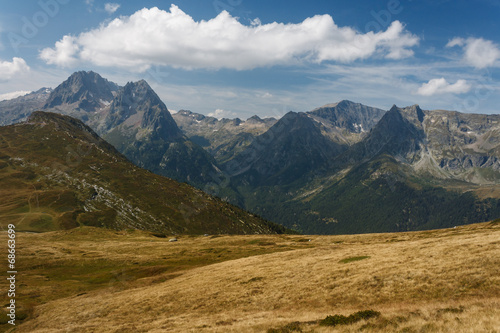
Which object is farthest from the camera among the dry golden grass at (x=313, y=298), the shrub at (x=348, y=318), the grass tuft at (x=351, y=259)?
the grass tuft at (x=351, y=259)

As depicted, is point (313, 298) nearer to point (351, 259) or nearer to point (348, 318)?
point (348, 318)

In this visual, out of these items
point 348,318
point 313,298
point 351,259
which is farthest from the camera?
point 351,259

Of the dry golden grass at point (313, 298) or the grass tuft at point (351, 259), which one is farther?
the grass tuft at point (351, 259)

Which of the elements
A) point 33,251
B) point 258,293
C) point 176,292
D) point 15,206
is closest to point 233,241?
point 33,251

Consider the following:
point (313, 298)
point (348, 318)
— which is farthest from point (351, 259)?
point (348, 318)

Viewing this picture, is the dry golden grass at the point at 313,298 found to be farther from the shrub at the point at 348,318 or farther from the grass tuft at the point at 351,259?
the shrub at the point at 348,318

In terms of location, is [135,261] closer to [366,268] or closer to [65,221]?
[366,268]

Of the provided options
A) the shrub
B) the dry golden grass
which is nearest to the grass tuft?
the dry golden grass

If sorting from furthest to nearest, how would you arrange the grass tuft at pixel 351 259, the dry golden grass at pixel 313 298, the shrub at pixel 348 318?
the grass tuft at pixel 351 259 < the shrub at pixel 348 318 < the dry golden grass at pixel 313 298

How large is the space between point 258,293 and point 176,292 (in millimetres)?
16145

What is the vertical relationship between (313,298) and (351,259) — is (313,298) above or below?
above

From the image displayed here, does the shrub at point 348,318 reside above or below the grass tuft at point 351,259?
above

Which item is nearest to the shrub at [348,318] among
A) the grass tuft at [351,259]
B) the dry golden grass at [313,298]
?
the dry golden grass at [313,298]

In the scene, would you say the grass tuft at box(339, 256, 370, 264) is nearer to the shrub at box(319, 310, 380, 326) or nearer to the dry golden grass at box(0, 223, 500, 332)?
the dry golden grass at box(0, 223, 500, 332)
